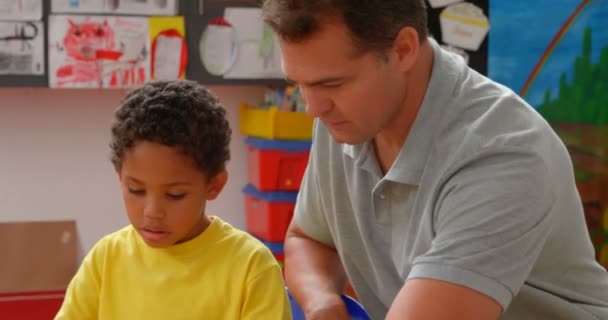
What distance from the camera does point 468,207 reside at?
1135 millimetres

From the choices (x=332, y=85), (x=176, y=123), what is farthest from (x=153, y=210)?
(x=332, y=85)

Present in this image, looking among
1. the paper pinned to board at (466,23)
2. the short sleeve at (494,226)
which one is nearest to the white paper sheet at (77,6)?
the paper pinned to board at (466,23)

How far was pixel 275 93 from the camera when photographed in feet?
10.00

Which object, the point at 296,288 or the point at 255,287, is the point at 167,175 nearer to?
the point at 255,287

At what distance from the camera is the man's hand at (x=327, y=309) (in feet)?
4.50

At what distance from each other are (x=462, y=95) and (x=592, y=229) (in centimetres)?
202

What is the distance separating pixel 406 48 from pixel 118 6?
1.86m

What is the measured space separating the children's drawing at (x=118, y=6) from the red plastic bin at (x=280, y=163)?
0.54 metres

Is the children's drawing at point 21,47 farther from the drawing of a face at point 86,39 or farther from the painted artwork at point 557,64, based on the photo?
the painted artwork at point 557,64

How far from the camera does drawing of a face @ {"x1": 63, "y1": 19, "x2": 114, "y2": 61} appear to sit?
9.51 feet

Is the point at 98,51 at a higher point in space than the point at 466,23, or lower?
lower

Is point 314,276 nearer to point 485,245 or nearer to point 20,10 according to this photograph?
point 485,245

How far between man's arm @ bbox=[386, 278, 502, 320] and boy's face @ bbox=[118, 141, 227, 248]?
36cm

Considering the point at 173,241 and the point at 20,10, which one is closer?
the point at 173,241
